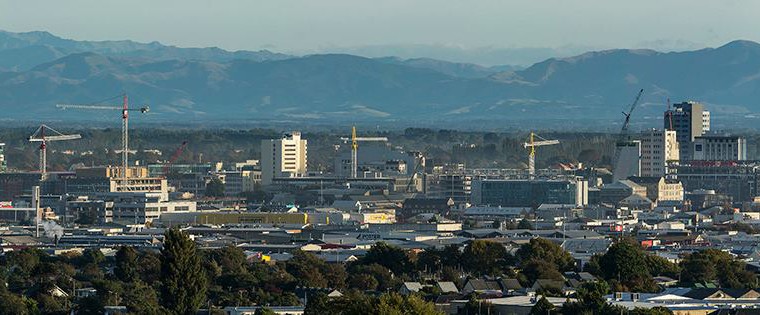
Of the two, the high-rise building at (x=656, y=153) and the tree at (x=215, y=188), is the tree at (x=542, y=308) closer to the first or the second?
the tree at (x=215, y=188)

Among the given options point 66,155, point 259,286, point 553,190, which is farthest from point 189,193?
point 259,286

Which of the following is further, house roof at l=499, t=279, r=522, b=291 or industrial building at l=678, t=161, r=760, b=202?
industrial building at l=678, t=161, r=760, b=202

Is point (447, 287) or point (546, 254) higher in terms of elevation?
point (546, 254)

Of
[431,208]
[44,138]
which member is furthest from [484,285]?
[44,138]

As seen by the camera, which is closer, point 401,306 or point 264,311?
point 401,306

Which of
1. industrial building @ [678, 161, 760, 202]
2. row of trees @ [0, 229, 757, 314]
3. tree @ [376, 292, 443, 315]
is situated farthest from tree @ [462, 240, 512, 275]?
industrial building @ [678, 161, 760, 202]

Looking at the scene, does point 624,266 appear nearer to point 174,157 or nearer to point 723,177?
point 723,177

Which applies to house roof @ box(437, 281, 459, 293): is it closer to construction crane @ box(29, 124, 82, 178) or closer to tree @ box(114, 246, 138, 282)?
tree @ box(114, 246, 138, 282)
